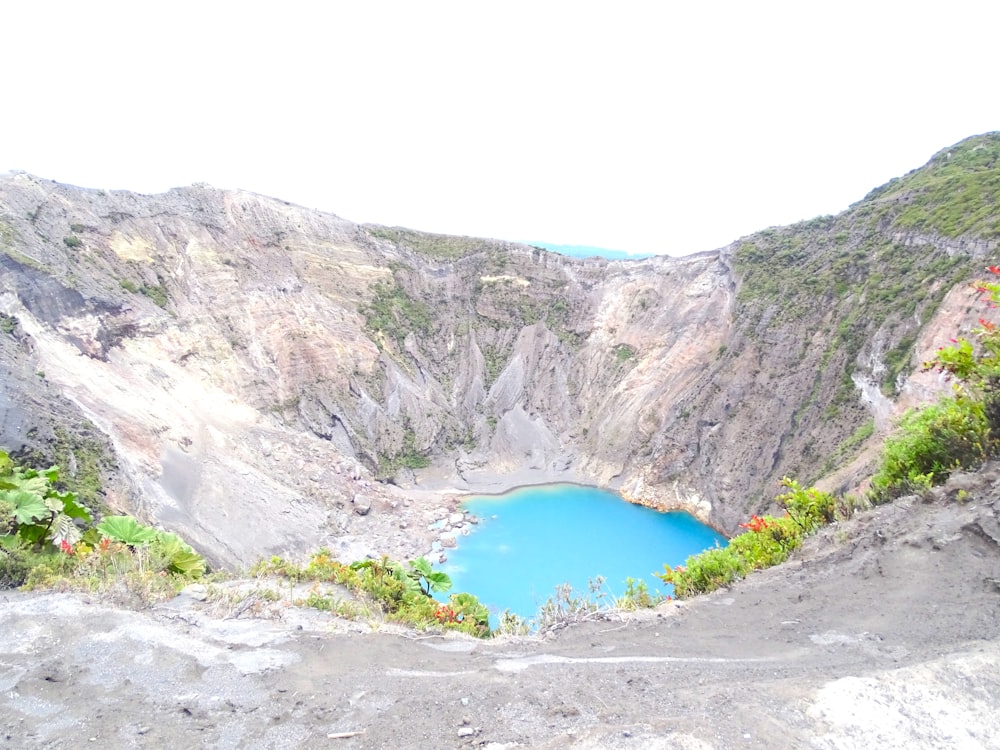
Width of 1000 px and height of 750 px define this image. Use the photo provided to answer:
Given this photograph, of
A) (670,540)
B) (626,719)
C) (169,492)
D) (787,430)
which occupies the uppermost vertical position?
(626,719)

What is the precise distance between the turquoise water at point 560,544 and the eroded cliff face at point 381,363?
170cm

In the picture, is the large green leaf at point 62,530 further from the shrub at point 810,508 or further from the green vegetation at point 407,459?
the green vegetation at point 407,459

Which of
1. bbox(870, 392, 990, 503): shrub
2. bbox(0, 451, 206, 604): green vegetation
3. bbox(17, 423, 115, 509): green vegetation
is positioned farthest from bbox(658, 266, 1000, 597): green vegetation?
bbox(17, 423, 115, 509): green vegetation

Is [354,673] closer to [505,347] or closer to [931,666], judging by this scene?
[931,666]

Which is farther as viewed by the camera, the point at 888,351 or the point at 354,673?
the point at 888,351

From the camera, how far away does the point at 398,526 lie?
25.1 meters

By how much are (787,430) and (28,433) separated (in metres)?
26.3

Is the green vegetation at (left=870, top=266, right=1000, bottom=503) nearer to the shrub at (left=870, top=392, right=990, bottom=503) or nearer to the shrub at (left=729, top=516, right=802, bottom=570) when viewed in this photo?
the shrub at (left=870, top=392, right=990, bottom=503)

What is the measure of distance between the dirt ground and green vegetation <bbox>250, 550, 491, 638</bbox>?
18.2 inches

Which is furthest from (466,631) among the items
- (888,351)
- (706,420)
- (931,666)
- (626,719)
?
(706,420)

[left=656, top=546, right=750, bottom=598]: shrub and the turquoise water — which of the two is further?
the turquoise water

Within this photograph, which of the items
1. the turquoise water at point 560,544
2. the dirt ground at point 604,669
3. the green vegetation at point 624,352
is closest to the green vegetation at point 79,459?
the dirt ground at point 604,669

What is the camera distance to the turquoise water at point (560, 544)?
20250mm

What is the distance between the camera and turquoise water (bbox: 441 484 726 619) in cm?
2025
